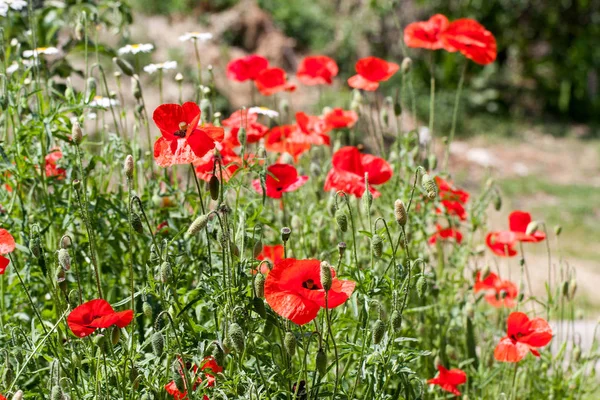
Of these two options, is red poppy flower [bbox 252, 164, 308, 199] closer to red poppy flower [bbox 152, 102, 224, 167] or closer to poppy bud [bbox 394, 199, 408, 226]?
red poppy flower [bbox 152, 102, 224, 167]

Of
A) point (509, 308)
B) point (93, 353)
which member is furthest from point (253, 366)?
point (509, 308)

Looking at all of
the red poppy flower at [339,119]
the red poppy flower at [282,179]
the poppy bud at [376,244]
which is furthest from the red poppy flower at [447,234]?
the poppy bud at [376,244]

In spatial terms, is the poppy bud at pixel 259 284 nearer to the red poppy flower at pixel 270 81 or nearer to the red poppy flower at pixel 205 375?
the red poppy flower at pixel 205 375

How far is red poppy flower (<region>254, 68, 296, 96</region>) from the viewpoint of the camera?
2.62 metres

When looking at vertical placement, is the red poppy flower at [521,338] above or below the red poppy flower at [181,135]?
below

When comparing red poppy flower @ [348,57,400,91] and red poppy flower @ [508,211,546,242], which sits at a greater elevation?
red poppy flower @ [348,57,400,91]

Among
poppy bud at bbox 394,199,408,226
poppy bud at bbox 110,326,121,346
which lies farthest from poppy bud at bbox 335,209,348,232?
poppy bud at bbox 110,326,121,346

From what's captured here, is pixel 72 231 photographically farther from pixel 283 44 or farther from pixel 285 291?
pixel 283 44

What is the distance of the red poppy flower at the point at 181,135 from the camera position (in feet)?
5.34

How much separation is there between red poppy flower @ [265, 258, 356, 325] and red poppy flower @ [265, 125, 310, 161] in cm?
90

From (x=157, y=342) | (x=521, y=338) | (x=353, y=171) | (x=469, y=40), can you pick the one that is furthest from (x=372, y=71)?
(x=157, y=342)

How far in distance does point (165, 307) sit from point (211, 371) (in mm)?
157

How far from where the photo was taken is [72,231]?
7.36ft

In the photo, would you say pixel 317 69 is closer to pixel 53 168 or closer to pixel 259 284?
pixel 53 168
